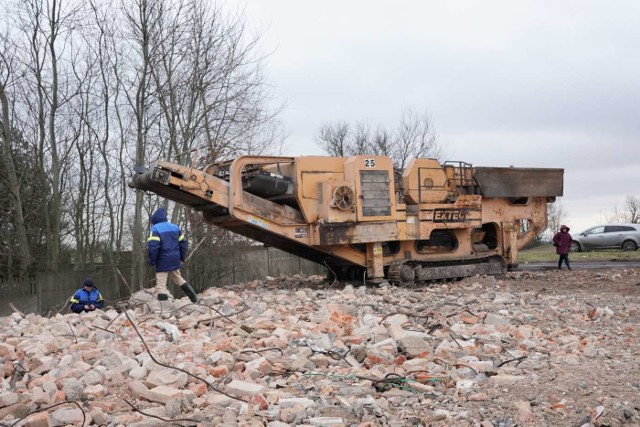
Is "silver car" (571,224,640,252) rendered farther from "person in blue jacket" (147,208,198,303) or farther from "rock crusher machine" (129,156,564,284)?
"person in blue jacket" (147,208,198,303)

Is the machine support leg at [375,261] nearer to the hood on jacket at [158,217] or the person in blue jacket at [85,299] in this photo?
the hood on jacket at [158,217]

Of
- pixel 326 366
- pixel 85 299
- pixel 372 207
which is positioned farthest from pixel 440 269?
pixel 326 366

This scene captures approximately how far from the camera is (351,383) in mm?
5453

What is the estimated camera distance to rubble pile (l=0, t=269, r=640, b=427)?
4.77m

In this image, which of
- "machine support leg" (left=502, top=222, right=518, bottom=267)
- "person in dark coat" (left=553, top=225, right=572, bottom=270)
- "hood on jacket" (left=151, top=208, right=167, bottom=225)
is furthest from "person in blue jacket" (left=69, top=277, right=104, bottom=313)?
"person in dark coat" (left=553, top=225, right=572, bottom=270)

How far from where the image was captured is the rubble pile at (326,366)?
15.6 feet

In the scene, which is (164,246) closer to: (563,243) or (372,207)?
(372,207)

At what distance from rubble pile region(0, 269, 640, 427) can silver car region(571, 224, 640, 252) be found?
2016 cm

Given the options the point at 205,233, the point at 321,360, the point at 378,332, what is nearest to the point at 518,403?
the point at 321,360

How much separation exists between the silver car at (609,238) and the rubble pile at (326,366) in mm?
20162

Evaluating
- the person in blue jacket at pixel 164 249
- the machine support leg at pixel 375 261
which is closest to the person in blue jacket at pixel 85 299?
the person in blue jacket at pixel 164 249

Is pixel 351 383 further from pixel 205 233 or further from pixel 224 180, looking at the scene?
pixel 205 233

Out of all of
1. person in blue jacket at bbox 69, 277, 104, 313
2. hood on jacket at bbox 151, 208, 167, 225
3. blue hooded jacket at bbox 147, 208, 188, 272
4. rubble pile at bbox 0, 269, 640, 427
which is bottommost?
rubble pile at bbox 0, 269, 640, 427

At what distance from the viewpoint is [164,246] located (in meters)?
10.4
